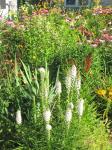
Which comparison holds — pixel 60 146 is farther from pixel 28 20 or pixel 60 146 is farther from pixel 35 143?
pixel 28 20

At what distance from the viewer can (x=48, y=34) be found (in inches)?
338

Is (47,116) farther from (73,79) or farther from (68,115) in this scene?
(73,79)

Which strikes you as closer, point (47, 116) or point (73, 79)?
point (47, 116)

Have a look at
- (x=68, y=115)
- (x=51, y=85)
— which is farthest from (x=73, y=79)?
(x=51, y=85)

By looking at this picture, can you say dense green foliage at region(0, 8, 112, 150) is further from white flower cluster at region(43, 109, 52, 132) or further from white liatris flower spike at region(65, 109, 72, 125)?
white liatris flower spike at region(65, 109, 72, 125)

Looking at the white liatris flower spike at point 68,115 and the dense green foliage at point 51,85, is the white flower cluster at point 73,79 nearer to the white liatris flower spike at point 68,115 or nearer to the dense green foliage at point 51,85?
the dense green foliage at point 51,85

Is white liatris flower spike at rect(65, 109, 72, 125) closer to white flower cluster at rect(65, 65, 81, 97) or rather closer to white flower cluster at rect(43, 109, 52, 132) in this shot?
white flower cluster at rect(43, 109, 52, 132)

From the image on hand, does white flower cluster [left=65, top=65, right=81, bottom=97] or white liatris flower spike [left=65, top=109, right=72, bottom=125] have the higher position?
white flower cluster [left=65, top=65, right=81, bottom=97]

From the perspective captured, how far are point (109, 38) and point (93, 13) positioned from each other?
393 cm

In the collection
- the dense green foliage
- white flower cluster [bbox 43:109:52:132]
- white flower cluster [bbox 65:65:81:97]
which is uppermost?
white flower cluster [bbox 65:65:81:97]

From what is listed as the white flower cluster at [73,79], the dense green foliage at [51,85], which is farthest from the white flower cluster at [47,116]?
the white flower cluster at [73,79]

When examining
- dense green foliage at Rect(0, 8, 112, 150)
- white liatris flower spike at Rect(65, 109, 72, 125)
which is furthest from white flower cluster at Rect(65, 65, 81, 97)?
white liatris flower spike at Rect(65, 109, 72, 125)

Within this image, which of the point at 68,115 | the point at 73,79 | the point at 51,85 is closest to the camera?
the point at 68,115

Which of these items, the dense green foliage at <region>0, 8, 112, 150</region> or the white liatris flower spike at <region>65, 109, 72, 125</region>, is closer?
the white liatris flower spike at <region>65, 109, 72, 125</region>
